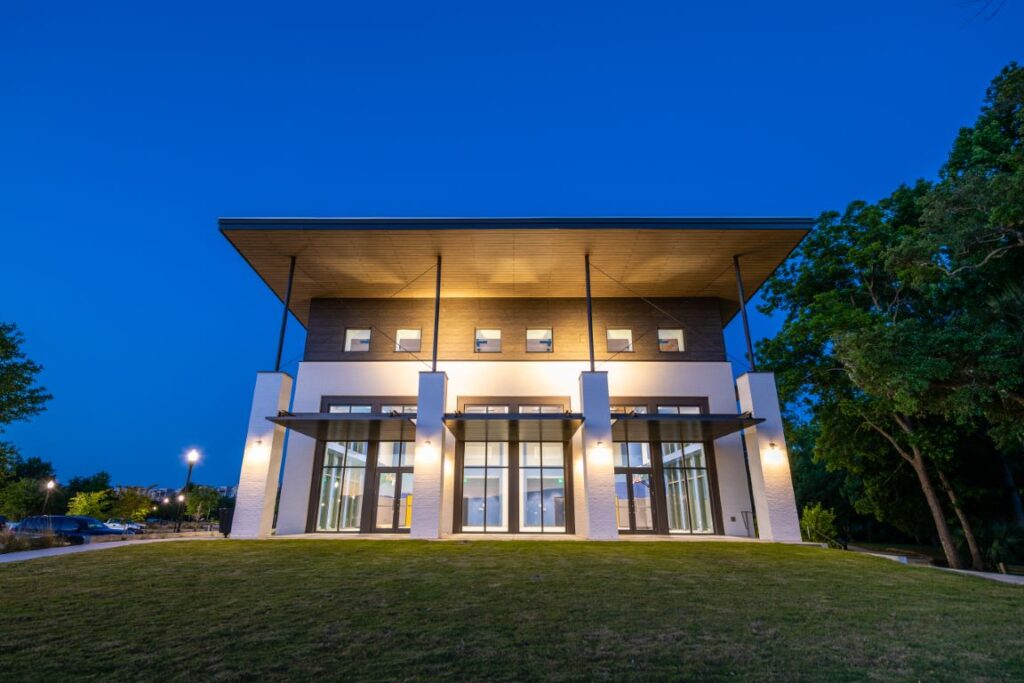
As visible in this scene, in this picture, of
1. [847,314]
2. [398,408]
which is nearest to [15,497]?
[398,408]

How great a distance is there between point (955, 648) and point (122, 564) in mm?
11930

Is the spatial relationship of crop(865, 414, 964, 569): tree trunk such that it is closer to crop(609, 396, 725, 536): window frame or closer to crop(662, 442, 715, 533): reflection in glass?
crop(609, 396, 725, 536): window frame

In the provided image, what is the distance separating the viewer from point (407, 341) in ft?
59.7

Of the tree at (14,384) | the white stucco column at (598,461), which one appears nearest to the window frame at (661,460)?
the white stucco column at (598,461)

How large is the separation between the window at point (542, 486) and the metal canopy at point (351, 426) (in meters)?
4.11

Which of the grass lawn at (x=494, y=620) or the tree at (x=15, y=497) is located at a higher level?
the tree at (x=15, y=497)

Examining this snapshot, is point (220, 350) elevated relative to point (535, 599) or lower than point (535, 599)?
elevated

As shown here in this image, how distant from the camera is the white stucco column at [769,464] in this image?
1410 cm

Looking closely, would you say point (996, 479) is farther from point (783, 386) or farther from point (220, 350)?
point (220, 350)

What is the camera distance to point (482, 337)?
18.1 metres

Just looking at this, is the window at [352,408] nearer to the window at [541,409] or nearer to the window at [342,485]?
the window at [342,485]

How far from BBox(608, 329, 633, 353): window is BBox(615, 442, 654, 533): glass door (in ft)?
11.2

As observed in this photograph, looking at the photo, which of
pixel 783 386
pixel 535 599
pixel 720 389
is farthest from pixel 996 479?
pixel 535 599

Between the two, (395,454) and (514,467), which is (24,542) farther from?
(514,467)
